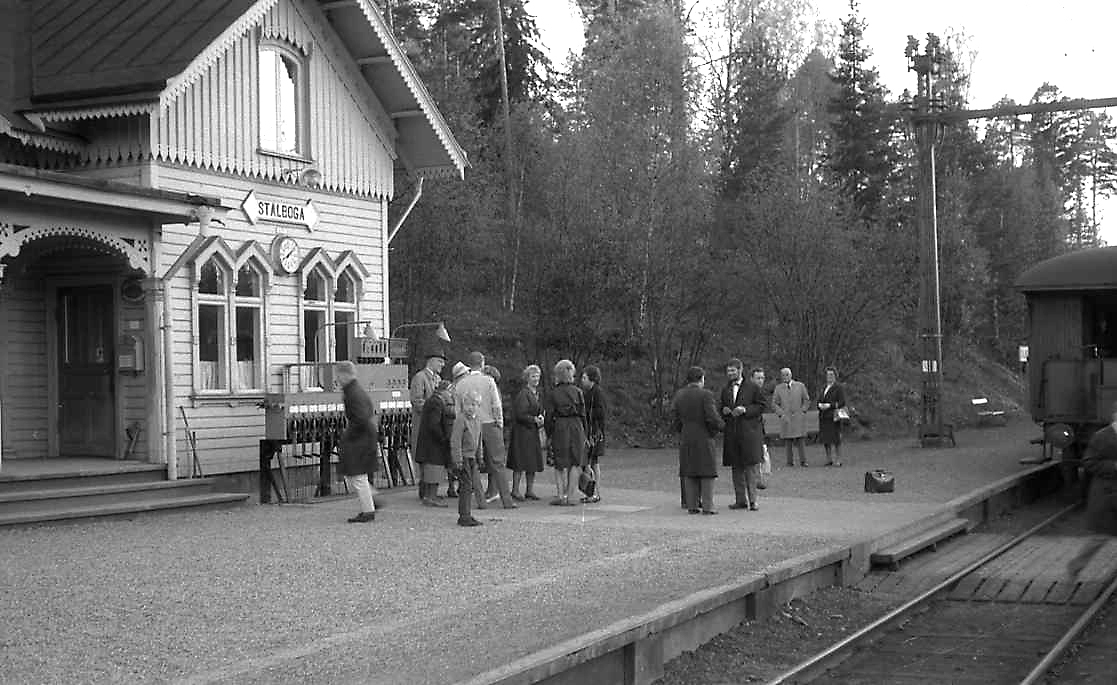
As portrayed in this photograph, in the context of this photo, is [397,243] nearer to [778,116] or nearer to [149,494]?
[149,494]

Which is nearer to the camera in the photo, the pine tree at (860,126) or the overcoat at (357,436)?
the overcoat at (357,436)

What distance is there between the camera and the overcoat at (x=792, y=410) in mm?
23422

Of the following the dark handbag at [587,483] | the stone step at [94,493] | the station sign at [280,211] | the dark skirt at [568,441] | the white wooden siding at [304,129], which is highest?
the white wooden siding at [304,129]

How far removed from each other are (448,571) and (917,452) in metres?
18.0

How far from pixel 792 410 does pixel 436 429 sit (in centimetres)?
875

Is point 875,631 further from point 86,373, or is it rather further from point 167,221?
point 86,373

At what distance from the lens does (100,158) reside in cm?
1772

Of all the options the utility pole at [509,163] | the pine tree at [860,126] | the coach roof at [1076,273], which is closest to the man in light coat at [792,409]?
the coach roof at [1076,273]

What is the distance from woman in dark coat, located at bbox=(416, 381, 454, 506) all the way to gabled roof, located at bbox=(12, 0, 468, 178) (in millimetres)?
5128

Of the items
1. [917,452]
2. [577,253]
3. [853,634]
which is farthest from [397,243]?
[853,634]

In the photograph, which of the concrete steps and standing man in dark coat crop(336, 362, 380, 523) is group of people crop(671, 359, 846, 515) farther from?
the concrete steps

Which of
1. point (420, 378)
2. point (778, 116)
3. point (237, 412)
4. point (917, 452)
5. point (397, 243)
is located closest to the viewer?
point (420, 378)

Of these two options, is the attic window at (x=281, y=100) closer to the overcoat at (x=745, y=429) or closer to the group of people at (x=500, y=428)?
the group of people at (x=500, y=428)

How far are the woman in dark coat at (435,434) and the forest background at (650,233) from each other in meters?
15.9
